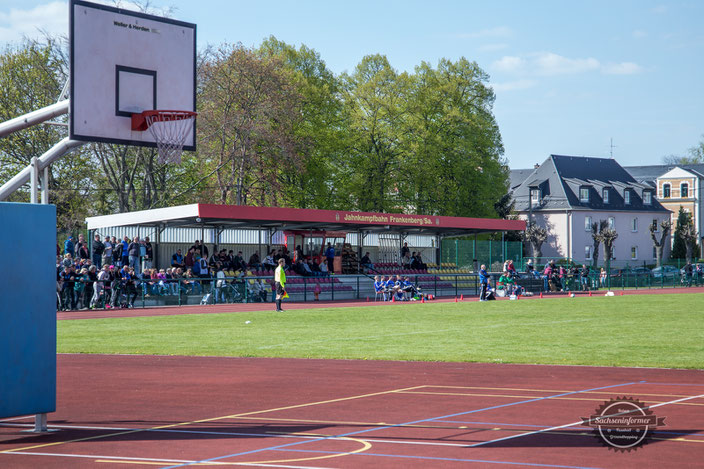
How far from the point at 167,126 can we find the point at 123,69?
3.61ft

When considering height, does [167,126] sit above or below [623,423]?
above

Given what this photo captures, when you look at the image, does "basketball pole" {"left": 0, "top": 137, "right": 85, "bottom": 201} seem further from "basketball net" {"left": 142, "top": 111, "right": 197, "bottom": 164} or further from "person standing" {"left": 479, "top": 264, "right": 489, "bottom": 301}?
"person standing" {"left": 479, "top": 264, "right": 489, "bottom": 301}

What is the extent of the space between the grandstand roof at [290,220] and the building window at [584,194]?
30.4 meters

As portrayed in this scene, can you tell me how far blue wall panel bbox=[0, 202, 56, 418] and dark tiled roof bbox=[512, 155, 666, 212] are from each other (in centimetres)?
7874

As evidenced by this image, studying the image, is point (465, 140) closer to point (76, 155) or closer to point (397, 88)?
point (397, 88)

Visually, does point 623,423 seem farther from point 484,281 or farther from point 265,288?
point 265,288

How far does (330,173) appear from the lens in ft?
207

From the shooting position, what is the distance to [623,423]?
28.8 ft

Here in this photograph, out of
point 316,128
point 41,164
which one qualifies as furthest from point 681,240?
point 41,164

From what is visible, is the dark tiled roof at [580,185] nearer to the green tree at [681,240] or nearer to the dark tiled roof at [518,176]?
the green tree at [681,240]

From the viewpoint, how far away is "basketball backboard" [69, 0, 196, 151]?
40.8 feet

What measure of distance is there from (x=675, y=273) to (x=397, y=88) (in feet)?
Answer: 80.9

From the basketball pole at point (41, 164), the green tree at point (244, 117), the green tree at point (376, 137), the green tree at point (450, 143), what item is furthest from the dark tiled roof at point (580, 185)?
the basketball pole at point (41, 164)

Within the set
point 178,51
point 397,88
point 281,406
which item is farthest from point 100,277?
point 397,88
